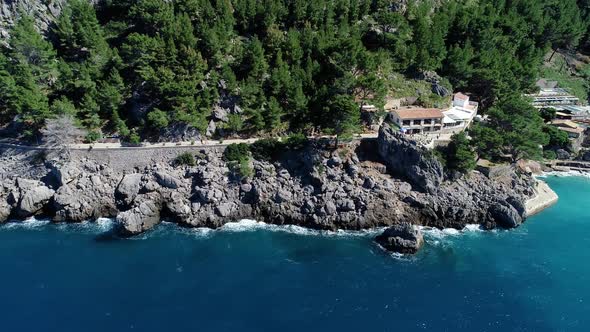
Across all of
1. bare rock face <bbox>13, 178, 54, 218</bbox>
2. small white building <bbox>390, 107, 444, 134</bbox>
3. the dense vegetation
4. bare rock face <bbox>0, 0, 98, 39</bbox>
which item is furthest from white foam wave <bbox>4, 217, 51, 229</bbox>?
small white building <bbox>390, 107, 444, 134</bbox>

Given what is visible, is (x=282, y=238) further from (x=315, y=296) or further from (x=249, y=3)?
(x=249, y=3)

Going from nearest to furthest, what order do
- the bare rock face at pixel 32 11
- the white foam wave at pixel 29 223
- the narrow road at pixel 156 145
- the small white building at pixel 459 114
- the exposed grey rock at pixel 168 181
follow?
1. the white foam wave at pixel 29 223
2. the exposed grey rock at pixel 168 181
3. the narrow road at pixel 156 145
4. the small white building at pixel 459 114
5. the bare rock face at pixel 32 11

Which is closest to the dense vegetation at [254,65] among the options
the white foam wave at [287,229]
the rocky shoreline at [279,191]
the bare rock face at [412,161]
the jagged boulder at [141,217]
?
the rocky shoreline at [279,191]

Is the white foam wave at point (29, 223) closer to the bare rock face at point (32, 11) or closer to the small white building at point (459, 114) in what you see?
the bare rock face at point (32, 11)

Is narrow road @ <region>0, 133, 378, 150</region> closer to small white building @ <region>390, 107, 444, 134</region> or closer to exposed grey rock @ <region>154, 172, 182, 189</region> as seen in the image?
exposed grey rock @ <region>154, 172, 182, 189</region>

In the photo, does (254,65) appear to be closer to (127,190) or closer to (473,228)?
(127,190)

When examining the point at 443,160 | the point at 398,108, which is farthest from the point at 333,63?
the point at 443,160

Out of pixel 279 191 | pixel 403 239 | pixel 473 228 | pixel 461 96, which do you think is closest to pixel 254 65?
pixel 279 191
